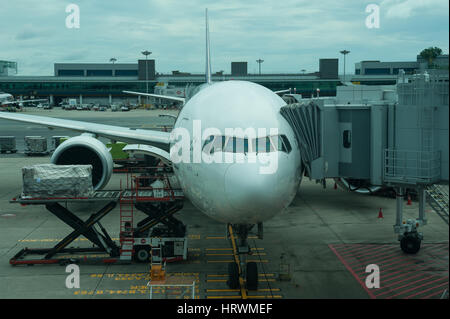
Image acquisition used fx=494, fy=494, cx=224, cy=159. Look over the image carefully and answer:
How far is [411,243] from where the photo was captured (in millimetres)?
16953

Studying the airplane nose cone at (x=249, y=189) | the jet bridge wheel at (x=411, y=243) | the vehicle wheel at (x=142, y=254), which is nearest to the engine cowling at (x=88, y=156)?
the vehicle wheel at (x=142, y=254)

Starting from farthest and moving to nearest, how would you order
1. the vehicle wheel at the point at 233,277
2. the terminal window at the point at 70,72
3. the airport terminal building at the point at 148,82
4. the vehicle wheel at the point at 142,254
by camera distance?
the terminal window at the point at 70,72
the airport terminal building at the point at 148,82
the vehicle wheel at the point at 142,254
the vehicle wheel at the point at 233,277

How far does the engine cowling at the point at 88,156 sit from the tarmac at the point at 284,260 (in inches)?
82.8

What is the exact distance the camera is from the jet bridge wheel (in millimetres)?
16969

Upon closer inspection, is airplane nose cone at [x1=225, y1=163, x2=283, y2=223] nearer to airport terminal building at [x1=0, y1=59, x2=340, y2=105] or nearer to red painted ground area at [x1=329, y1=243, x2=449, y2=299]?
red painted ground area at [x1=329, y1=243, x2=449, y2=299]

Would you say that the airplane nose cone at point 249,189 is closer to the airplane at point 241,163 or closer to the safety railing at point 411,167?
the airplane at point 241,163

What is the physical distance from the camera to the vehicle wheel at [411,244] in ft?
55.7

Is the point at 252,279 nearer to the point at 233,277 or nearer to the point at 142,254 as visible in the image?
the point at 233,277

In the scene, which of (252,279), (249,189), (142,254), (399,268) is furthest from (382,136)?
(142,254)

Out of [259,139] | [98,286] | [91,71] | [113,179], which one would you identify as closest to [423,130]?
[259,139]

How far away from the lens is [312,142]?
1307 cm

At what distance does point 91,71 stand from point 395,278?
164 metres

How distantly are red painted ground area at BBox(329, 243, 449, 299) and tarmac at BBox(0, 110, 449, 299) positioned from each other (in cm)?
3
